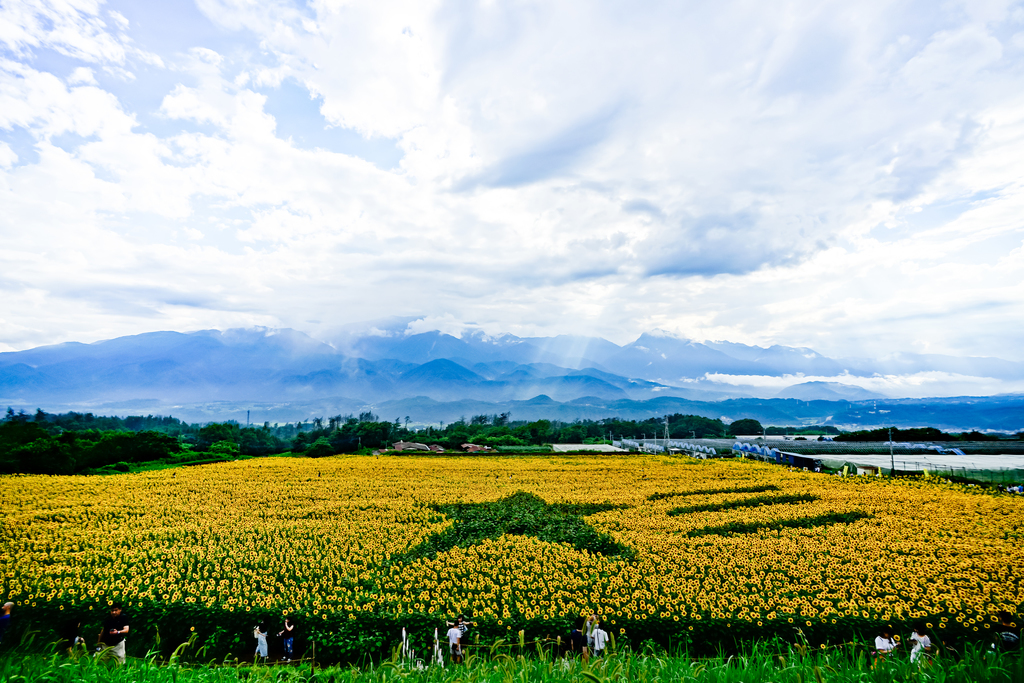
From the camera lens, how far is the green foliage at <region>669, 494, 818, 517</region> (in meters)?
20.6

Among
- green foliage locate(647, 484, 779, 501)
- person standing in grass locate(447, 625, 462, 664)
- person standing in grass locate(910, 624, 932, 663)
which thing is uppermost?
person standing in grass locate(447, 625, 462, 664)

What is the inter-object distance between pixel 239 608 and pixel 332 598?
1884 millimetres

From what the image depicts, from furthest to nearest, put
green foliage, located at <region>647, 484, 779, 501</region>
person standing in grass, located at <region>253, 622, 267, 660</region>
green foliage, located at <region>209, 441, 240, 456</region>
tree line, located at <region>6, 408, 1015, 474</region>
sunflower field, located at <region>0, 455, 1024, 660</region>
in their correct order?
green foliage, located at <region>209, 441, 240, 456</region> → tree line, located at <region>6, 408, 1015, 474</region> → green foliage, located at <region>647, 484, 779, 501</region> → sunflower field, located at <region>0, 455, 1024, 660</region> → person standing in grass, located at <region>253, 622, 267, 660</region>

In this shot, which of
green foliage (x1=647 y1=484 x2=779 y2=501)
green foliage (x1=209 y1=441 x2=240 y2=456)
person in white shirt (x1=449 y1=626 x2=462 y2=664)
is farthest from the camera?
green foliage (x1=209 y1=441 x2=240 y2=456)

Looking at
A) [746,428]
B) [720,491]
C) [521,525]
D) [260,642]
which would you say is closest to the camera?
[260,642]

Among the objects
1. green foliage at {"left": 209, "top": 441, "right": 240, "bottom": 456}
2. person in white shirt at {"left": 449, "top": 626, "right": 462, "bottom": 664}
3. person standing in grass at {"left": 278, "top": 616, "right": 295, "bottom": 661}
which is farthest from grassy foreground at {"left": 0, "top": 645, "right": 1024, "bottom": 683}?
green foliage at {"left": 209, "top": 441, "right": 240, "bottom": 456}

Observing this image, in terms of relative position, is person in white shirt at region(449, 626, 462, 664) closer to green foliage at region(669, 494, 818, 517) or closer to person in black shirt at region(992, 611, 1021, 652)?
person in black shirt at region(992, 611, 1021, 652)

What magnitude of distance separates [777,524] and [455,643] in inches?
566

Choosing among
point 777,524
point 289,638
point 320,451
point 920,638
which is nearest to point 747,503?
point 777,524

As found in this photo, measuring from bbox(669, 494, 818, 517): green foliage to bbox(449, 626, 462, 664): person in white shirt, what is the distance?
510 inches

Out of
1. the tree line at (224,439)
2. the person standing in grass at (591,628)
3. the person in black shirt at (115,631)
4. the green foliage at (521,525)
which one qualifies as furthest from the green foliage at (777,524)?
the tree line at (224,439)

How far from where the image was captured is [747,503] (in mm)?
22328

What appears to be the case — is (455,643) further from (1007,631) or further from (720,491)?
(720,491)

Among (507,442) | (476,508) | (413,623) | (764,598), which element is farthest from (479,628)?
(507,442)
